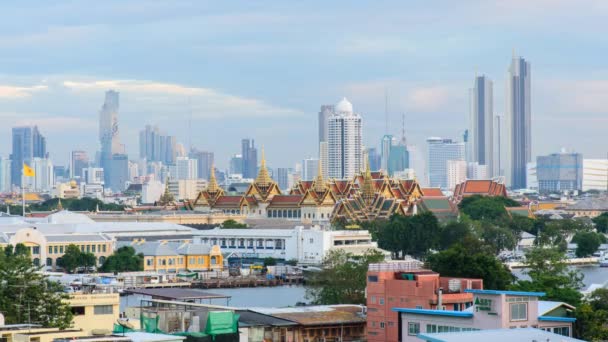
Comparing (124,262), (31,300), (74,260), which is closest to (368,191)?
(124,262)

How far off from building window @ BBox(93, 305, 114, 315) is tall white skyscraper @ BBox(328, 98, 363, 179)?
13418 cm

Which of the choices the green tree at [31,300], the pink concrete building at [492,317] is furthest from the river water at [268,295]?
the pink concrete building at [492,317]

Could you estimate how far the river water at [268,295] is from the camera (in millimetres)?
44406

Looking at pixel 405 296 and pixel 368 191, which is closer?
pixel 405 296

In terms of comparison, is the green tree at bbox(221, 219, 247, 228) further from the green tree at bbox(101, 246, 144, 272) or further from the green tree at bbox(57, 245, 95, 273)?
the green tree at bbox(57, 245, 95, 273)

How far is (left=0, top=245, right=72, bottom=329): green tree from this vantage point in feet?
80.7

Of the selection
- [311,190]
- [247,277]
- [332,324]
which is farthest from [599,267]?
[332,324]

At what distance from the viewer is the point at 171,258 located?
63.3 meters

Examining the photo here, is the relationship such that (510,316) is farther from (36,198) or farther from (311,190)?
(36,198)

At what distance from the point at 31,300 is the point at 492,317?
27.2 feet

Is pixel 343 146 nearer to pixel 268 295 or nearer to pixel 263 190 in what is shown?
pixel 263 190

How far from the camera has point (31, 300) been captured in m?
25.6

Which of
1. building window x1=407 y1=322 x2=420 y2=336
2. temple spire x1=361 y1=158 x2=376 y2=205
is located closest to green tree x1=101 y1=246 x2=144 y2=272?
temple spire x1=361 y1=158 x2=376 y2=205

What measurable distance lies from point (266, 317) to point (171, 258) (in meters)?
37.1
